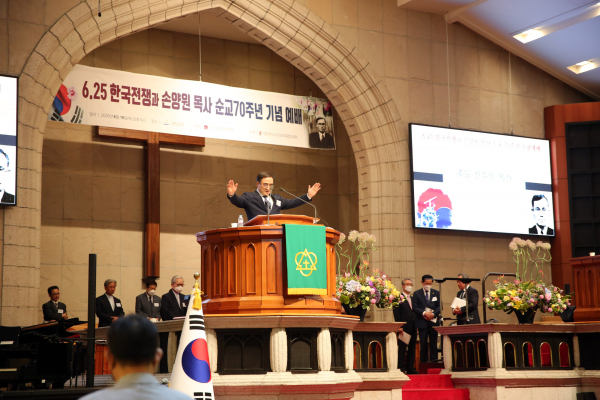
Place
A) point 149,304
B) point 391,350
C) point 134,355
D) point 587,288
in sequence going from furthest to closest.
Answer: point 149,304, point 587,288, point 391,350, point 134,355

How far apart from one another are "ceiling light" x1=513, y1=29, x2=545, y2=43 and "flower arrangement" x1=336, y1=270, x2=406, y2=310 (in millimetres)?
5805

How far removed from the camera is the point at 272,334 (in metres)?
6.04

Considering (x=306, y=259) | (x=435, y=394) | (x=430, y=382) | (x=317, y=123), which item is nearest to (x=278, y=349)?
(x=306, y=259)

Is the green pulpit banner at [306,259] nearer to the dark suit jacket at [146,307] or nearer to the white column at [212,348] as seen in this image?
the white column at [212,348]

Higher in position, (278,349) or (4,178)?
(4,178)

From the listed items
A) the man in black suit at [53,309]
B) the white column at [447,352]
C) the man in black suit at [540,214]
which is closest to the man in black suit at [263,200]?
the white column at [447,352]

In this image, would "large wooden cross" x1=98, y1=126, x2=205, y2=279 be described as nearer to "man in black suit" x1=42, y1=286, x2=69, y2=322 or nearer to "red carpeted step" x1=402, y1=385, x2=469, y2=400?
"man in black suit" x1=42, y1=286, x2=69, y2=322

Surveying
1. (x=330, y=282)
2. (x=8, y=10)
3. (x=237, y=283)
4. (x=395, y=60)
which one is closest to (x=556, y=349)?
(x=330, y=282)

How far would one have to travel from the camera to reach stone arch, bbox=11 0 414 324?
351 inches

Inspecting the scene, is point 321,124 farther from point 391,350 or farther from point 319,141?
point 391,350

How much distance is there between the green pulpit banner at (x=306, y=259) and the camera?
234 inches

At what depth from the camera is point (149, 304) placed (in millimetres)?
9289

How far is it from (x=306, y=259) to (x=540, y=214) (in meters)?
7.05

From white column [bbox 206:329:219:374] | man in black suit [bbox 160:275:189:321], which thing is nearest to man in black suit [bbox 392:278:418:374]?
man in black suit [bbox 160:275:189:321]
